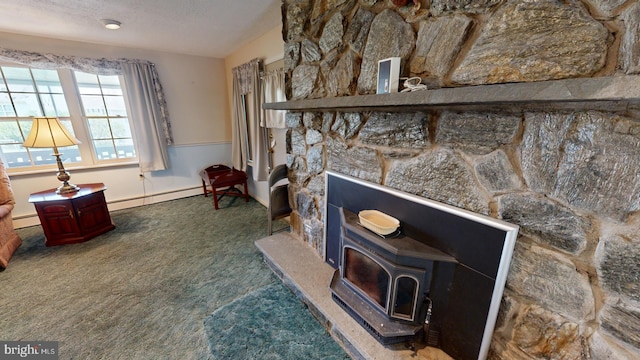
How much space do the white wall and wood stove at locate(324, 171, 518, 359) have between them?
11.5 ft

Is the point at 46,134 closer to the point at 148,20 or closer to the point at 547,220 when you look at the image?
the point at 148,20

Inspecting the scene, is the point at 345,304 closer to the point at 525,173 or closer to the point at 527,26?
the point at 525,173

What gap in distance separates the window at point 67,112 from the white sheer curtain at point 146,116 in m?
0.18

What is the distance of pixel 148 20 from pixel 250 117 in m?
1.45

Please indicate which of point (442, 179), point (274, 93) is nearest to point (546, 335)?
point (442, 179)

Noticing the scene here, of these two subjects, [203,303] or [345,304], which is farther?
[203,303]

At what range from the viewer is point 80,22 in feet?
7.54

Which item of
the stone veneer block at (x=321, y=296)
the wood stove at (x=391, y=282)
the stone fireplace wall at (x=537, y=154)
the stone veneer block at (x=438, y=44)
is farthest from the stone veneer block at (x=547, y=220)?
the stone veneer block at (x=321, y=296)

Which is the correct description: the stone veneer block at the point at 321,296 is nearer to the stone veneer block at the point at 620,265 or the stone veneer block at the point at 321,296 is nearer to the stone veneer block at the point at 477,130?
the stone veneer block at the point at 620,265

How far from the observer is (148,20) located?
2.27 metres

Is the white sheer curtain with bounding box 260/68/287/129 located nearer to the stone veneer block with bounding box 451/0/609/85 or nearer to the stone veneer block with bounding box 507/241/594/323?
the stone veneer block with bounding box 451/0/609/85

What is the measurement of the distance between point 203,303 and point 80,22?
2.92 metres

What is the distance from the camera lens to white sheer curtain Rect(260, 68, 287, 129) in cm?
259

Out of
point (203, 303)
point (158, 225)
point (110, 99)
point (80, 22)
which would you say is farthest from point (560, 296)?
point (110, 99)
